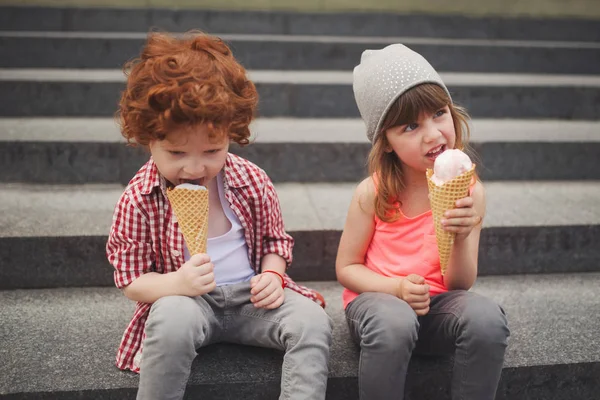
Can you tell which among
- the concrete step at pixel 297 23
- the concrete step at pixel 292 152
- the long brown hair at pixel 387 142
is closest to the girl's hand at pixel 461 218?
the long brown hair at pixel 387 142

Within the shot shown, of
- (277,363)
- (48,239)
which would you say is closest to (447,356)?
(277,363)

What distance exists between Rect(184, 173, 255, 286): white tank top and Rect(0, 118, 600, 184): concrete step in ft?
3.81

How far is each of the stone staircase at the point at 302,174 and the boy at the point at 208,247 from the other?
0.18 metres

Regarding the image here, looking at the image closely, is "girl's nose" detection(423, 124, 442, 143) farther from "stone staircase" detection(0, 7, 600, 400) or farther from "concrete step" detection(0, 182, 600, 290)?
"concrete step" detection(0, 182, 600, 290)

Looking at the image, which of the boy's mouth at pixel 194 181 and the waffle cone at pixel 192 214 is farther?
the boy's mouth at pixel 194 181

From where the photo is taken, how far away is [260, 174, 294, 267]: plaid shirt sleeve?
83.3 inches

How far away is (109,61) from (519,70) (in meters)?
2.96

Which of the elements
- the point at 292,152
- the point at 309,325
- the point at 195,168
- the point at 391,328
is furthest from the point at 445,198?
the point at 292,152

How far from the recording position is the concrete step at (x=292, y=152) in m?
3.11

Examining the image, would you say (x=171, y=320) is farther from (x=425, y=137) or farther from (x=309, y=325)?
(x=425, y=137)

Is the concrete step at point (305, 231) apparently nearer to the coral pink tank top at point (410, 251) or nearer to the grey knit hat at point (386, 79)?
the coral pink tank top at point (410, 251)

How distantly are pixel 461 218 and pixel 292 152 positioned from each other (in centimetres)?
154

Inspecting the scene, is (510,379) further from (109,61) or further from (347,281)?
(109,61)

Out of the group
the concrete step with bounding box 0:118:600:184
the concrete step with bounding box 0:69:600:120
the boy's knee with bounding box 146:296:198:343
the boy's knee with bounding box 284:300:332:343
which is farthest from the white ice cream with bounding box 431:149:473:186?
the concrete step with bounding box 0:69:600:120
